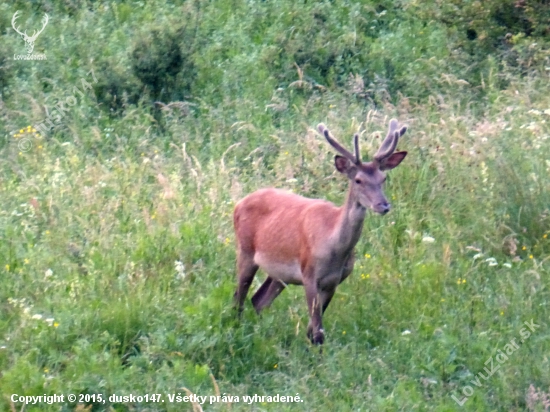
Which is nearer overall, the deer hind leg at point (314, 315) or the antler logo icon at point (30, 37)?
the deer hind leg at point (314, 315)

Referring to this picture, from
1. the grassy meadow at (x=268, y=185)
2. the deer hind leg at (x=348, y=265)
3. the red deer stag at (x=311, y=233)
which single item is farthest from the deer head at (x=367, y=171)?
the grassy meadow at (x=268, y=185)

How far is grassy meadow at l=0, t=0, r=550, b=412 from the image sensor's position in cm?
579

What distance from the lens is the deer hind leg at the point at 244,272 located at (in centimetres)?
704

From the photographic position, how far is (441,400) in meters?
5.45

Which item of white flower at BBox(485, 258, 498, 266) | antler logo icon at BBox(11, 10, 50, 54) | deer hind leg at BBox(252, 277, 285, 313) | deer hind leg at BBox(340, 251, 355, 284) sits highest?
deer hind leg at BBox(340, 251, 355, 284)

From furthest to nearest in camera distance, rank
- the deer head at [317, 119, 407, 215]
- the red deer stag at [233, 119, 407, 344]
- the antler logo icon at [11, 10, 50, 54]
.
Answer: the antler logo icon at [11, 10, 50, 54] < the red deer stag at [233, 119, 407, 344] < the deer head at [317, 119, 407, 215]

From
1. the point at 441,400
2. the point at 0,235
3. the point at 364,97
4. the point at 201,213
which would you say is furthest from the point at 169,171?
the point at 441,400

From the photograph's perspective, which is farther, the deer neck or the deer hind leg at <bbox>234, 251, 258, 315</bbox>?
the deer hind leg at <bbox>234, 251, 258, 315</bbox>

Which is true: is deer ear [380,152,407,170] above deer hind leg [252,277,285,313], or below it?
above

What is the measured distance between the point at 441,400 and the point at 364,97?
5.43 meters

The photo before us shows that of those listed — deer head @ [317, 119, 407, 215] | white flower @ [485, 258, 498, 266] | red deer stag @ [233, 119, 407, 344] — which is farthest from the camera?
white flower @ [485, 258, 498, 266]

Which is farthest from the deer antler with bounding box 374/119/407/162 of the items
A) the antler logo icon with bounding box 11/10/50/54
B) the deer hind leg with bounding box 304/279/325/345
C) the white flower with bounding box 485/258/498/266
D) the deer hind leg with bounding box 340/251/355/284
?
the antler logo icon with bounding box 11/10/50/54

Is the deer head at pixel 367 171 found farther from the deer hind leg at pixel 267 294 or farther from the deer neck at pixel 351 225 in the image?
the deer hind leg at pixel 267 294

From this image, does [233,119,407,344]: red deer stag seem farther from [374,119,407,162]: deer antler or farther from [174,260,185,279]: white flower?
[174,260,185,279]: white flower
